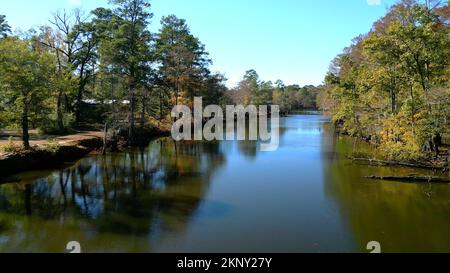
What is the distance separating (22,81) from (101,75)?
33.4 ft

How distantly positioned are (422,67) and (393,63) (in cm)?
160

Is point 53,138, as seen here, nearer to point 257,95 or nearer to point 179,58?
→ point 179,58

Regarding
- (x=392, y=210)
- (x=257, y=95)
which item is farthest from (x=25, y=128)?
(x=257, y=95)

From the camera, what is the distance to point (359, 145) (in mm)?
28797

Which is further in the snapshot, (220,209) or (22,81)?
(22,81)

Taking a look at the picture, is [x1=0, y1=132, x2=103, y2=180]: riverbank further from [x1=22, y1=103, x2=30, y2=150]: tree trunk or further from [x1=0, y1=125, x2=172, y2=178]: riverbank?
[x1=22, y1=103, x2=30, y2=150]: tree trunk

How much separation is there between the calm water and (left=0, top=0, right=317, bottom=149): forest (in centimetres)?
455

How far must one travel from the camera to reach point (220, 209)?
11.9 meters

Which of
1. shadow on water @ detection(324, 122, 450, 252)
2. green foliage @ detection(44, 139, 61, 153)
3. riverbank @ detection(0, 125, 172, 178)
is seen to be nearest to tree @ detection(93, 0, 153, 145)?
riverbank @ detection(0, 125, 172, 178)

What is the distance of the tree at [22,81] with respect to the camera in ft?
56.4

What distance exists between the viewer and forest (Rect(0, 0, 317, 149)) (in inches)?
702

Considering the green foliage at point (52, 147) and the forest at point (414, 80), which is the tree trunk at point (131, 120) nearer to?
the green foliage at point (52, 147)
